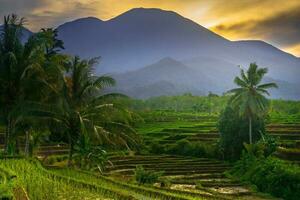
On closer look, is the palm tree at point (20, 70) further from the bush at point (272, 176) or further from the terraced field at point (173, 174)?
the bush at point (272, 176)

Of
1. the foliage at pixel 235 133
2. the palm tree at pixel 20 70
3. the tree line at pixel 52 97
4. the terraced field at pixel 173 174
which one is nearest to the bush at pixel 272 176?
the terraced field at pixel 173 174

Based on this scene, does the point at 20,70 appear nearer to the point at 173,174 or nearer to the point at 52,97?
the point at 52,97

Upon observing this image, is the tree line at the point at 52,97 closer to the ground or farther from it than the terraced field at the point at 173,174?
farther from it

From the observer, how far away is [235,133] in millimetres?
50375

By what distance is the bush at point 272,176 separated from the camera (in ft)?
104

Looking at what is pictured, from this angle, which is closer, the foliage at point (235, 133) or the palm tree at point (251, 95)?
the palm tree at point (251, 95)

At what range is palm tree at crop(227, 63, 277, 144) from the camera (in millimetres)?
48656

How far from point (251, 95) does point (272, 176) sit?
16.4m

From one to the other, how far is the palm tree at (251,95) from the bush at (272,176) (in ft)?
26.6

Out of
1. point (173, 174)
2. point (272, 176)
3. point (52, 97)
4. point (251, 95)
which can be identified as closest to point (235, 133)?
point (251, 95)

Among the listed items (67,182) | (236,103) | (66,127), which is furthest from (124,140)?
(236,103)

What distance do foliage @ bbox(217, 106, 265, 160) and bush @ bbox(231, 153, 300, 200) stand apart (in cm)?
803

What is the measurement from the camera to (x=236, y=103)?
49.9 m

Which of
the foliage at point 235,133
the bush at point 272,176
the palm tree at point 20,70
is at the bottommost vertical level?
the bush at point 272,176
